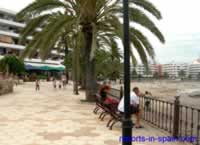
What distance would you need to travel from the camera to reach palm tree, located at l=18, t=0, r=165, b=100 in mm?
14586

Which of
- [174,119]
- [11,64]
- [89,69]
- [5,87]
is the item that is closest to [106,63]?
[11,64]

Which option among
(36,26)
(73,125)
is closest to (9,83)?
(36,26)

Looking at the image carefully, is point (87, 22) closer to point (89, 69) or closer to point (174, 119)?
point (89, 69)

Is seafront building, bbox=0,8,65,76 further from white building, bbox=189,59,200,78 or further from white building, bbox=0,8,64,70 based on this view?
white building, bbox=189,59,200,78

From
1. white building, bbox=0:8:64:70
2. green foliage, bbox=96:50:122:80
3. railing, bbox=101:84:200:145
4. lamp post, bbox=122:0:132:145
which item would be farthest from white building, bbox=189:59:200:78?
lamp post, bbox=122:0:132:145

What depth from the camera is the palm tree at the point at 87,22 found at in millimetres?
14586

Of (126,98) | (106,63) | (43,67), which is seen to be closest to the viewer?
(126,98)

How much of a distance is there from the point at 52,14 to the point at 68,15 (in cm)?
136

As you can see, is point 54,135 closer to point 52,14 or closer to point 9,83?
point 52,14

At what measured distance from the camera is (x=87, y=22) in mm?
15883

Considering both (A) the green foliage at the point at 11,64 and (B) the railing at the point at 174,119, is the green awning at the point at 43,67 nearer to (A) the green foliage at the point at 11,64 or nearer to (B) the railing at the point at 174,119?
(A) the green foliage at the point at 11,64

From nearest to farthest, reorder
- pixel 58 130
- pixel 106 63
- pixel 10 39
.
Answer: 1. pixel 58 130
2. pixel 106 63
3. pixel 10 39

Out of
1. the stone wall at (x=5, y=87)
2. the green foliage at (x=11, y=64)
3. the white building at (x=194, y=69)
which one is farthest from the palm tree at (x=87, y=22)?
the white building at (x=194, y=69)

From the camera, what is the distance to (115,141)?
25.4 ft
